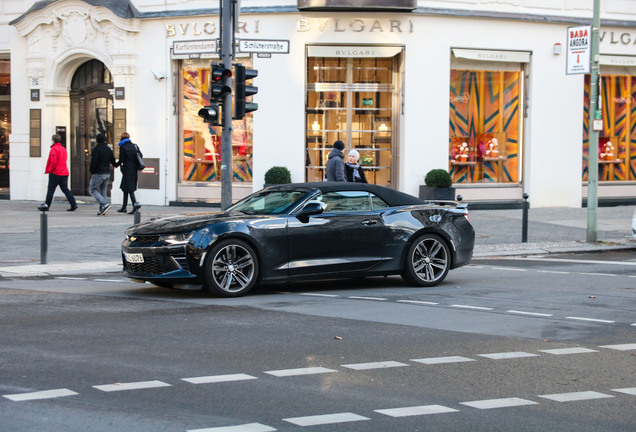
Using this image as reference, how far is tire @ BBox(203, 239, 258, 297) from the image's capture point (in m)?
11.4

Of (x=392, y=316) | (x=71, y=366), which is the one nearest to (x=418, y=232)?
(x=392, y=316)

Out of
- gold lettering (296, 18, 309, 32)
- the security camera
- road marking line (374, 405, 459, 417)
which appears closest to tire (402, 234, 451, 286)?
road marking line (374, 405, 459, 417)

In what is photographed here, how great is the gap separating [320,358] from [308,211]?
4.13m

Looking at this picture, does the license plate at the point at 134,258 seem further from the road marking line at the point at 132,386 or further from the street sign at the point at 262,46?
the street sign at the point at 262,46

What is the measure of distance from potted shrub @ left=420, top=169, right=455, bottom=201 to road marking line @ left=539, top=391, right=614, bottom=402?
17.6m

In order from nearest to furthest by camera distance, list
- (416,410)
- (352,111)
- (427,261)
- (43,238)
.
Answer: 1. (416,410)
2. (427,261)
3. (43,238)
4. (352,111)

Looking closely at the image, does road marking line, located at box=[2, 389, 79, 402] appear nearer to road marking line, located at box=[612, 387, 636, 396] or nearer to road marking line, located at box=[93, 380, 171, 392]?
road marking line, located at box=[93, 380, 171, 392]

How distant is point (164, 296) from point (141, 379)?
15.5ft

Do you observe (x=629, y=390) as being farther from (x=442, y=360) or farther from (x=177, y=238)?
(x=177, y=238)

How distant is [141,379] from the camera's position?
7117mm

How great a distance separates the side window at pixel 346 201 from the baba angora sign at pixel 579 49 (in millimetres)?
7797

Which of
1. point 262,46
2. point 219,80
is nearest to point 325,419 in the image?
point 219,80

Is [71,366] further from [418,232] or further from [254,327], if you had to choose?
[418,232]

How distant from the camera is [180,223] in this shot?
38.1 ft
